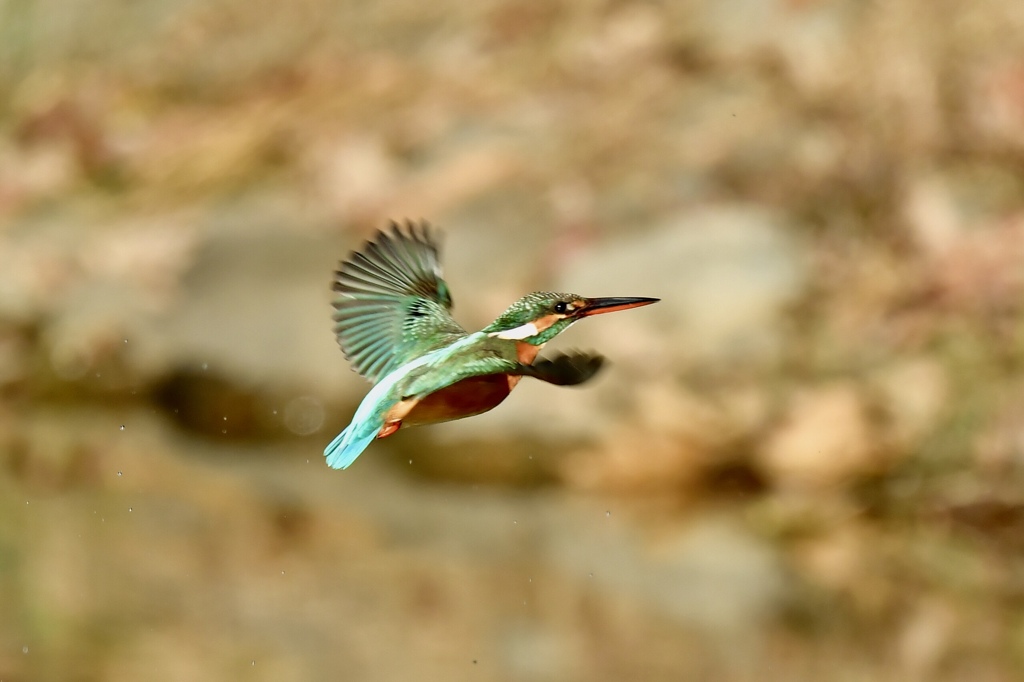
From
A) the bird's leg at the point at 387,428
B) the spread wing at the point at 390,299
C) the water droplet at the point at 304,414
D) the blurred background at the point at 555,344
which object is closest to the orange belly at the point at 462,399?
the bird's leg at the point at 387,428

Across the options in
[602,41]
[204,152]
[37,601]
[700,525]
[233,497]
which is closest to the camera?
[37,601]

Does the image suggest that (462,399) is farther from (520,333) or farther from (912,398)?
(912,398)

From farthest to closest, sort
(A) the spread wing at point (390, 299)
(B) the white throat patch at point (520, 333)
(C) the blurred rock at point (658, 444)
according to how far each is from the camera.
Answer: (C) the blurred rock at point (658, 444) → (A) the spread wing at point (390, 299) → (B) the white throat patch at point (520, 333)

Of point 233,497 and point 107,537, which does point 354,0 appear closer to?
point 233,497

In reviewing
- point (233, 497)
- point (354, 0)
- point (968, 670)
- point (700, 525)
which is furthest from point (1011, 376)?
point (354, 0)

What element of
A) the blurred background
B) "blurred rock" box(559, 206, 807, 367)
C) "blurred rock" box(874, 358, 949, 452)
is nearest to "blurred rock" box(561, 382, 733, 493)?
the blurred background

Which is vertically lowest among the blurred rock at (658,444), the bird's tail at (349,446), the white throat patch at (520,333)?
the bird's tail at (349,446)

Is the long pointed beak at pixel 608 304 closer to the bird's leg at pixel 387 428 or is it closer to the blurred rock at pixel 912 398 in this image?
the bird's leg at pixel 387 428
